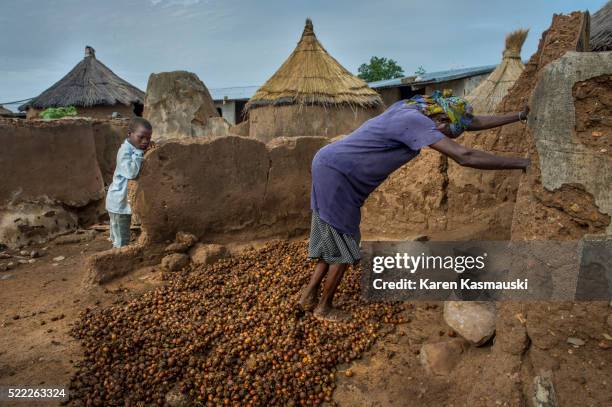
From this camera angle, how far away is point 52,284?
14.0 ft

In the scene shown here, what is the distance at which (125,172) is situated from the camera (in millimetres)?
3740

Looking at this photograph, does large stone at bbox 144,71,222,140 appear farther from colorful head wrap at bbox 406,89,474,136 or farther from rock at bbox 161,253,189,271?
colorful head wrap at bbox 406,89,474,136

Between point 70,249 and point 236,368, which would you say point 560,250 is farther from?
point 70,249

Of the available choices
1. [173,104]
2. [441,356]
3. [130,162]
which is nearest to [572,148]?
[441,356]

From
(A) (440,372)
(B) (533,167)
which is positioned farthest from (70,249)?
(B) (533,167)

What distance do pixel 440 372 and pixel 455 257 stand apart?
3.66 ft

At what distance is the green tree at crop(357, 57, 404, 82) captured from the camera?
26.6 meters

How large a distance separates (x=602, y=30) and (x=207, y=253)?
8.22 metres

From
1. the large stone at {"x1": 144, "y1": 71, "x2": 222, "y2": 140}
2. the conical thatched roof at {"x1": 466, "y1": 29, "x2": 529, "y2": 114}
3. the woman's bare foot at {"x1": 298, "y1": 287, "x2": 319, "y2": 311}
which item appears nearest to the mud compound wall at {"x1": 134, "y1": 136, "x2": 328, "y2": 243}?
the woman's bare foot at {"x1": 298, "y1": 287, "x2": 319, "y2": 311}

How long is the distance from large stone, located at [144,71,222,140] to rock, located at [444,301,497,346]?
22.5 feet

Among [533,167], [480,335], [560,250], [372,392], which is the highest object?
[533,167]

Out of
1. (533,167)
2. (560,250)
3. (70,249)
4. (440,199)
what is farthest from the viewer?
(70,249)

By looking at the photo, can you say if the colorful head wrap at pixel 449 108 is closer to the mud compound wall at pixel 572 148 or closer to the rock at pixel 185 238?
the mud compound wall at pixel 572 148

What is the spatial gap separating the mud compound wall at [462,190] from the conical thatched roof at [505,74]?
141 inches
